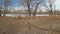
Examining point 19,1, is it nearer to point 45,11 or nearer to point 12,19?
point 12,19

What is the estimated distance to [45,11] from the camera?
7.66 feet

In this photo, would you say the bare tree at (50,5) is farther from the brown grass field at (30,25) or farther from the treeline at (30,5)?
the brown grass field at (30,25)

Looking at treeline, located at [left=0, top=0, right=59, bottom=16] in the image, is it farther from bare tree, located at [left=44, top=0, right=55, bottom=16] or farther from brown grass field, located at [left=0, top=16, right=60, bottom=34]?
brown grass field, located at [left=0, top=16, right=60, bottom=34]

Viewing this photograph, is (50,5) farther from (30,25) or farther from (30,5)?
(30,25)

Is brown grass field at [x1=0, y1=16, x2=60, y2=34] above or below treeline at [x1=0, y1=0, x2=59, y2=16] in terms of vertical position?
below

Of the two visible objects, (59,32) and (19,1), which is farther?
(19,1)

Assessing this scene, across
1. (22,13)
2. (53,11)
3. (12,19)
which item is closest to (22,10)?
(22,13)

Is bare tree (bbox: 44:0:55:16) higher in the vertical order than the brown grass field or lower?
higher

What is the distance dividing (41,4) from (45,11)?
176mm

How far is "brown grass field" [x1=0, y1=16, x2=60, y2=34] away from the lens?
7.34 feet

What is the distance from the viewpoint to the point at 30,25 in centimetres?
231

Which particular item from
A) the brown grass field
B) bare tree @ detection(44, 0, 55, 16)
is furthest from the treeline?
the brown grass field

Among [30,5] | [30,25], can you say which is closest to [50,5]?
[30,5]

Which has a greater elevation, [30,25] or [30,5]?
[30,5]
